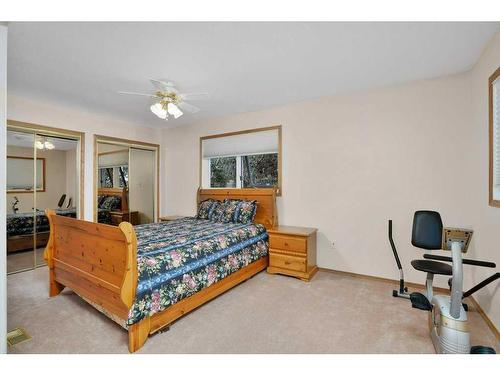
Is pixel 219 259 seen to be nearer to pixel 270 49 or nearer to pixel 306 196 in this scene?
pixel 306 196

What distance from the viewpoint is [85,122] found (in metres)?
4.03

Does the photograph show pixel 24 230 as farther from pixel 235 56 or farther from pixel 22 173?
pixel 235 56

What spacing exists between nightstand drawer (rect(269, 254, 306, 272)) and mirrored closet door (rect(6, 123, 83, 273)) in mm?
3246

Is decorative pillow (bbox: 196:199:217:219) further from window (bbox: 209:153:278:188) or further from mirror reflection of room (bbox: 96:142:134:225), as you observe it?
mirror reflection of room (bbox: 96:142:134:225)

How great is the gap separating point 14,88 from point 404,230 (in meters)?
5.17

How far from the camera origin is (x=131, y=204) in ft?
15.5

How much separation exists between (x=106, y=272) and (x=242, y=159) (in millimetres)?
2789

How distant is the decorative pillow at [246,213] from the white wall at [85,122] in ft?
8.36

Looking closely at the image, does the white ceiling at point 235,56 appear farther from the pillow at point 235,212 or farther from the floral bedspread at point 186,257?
the floral bedspread at point 186,257

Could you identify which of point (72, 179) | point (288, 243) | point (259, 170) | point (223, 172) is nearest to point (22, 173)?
point (72, 179)

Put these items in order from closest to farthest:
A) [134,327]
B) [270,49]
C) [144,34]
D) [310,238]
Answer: [134,327] < [144,34] < [270,49] < [310,238]

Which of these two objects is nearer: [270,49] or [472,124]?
[270,49]

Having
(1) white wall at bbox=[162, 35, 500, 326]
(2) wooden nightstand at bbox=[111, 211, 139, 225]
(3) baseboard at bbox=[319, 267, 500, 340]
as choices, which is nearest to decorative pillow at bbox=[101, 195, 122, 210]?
(2) wooden nightstand at bbox=[111, 211, 139, 225]
